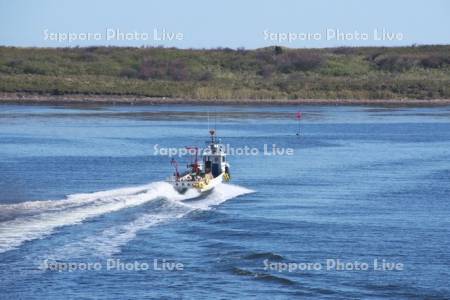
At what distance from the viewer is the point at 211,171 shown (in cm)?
5069

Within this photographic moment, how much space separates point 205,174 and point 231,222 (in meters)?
9.81

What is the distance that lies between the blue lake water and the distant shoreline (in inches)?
1824

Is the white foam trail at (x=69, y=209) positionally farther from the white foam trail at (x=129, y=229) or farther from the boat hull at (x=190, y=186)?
the white foam trail at (x=129, y=229)

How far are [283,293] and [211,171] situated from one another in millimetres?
21936

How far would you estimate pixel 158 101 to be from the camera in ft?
396

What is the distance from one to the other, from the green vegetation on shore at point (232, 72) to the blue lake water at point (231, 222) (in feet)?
172

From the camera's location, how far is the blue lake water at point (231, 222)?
2984cm

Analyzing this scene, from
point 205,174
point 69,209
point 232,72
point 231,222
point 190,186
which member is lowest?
point 231,222

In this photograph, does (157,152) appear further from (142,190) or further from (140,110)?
(140,110)

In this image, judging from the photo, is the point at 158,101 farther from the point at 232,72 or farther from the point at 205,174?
the point at 205,174

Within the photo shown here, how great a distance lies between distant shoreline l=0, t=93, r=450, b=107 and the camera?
120 m

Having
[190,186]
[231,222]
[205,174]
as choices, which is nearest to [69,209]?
[231,222]

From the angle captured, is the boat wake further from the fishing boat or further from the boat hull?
the fishing boat

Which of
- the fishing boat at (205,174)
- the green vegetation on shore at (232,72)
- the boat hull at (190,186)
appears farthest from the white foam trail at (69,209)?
the green vegetation on shore at (232,72)
